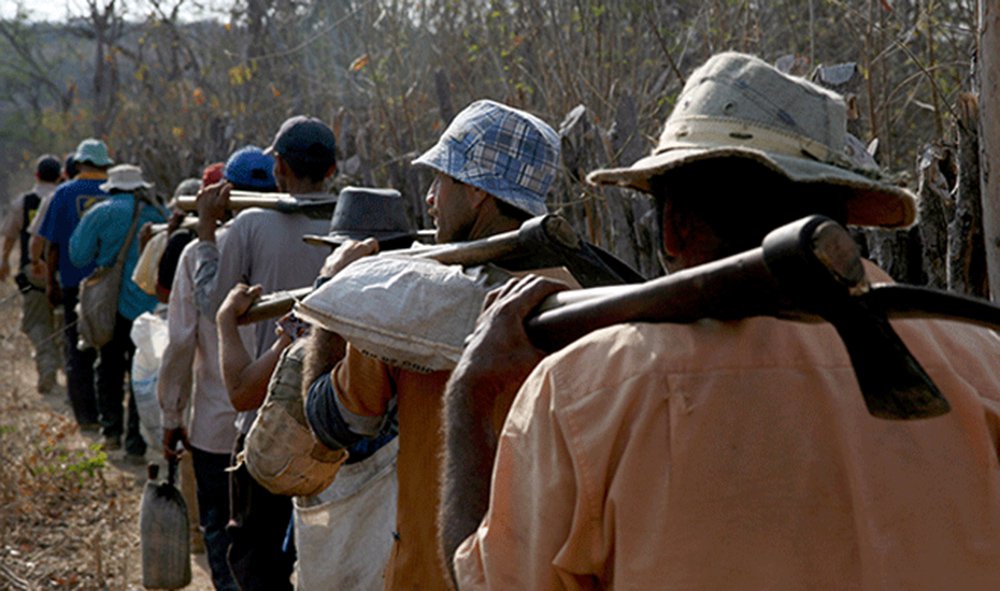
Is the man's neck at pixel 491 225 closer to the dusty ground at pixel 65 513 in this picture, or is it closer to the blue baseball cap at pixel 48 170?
the dusty ground at pixel 65 513

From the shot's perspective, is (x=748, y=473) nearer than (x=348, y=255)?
Yes

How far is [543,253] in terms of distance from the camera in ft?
7.91

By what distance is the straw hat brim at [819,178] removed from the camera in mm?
1699

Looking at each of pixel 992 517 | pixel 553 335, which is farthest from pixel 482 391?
pixel 992 517

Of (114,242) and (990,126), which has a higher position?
(990,126)

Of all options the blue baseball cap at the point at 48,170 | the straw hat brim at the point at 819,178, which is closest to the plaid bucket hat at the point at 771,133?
the straw hat brim at the point at 819,178

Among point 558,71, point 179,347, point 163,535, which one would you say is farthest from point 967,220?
point 558,71

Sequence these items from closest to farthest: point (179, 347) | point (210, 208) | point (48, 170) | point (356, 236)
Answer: point (356, 236), point (210, 208), point (179, 347), point (48, 170)

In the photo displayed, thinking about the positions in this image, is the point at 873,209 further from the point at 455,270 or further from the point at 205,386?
the point at 205,386

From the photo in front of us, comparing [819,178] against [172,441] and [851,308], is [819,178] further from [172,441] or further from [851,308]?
[172,441]

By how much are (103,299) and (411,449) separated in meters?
6.23

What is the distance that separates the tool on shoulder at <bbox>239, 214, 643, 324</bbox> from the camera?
2.32 metres

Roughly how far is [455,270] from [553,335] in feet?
2.37

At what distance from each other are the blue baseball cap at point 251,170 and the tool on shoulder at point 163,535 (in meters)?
1.21
